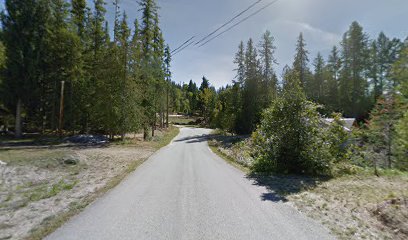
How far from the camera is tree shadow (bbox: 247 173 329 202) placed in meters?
8.31

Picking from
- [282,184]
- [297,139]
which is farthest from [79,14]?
[282,184]

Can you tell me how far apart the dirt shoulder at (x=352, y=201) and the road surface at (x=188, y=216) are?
52 cm

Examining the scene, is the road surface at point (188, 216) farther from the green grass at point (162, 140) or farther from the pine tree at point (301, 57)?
the pine tree at point (301, 57)

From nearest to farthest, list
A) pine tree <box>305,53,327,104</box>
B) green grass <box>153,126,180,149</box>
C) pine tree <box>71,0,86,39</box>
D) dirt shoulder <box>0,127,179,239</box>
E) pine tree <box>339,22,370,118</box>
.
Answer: dirt shoulder <box>0,127,179,239</box>, green grass <box>153,126,180,149</box>, pine tree <box>71,0,86,39</box>, pine tree <box>339,22,370,118</box>, pine tree <box>305,53,327,104</box>

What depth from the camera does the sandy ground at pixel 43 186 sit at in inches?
235

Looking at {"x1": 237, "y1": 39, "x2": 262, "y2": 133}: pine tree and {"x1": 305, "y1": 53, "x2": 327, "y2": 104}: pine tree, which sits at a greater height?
{"x1": 305, "y1": 53, "x2": 327, "y2": 104}: pine tree

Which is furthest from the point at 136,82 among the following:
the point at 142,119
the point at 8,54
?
the point at 8,54

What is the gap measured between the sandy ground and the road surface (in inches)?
32.1

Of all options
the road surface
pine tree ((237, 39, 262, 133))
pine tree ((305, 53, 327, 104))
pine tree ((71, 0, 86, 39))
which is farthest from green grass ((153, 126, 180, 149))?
pine tree ((305, 53, 327, 104))

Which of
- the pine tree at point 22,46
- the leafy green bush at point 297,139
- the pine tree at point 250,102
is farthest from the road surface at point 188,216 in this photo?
the pine tree at point 250,102

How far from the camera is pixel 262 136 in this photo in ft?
44.5

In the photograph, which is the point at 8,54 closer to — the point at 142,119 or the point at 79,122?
the point at 79,122

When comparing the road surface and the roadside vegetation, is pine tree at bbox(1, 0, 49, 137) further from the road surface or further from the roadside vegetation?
the road surface

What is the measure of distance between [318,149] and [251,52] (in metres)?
33.4
